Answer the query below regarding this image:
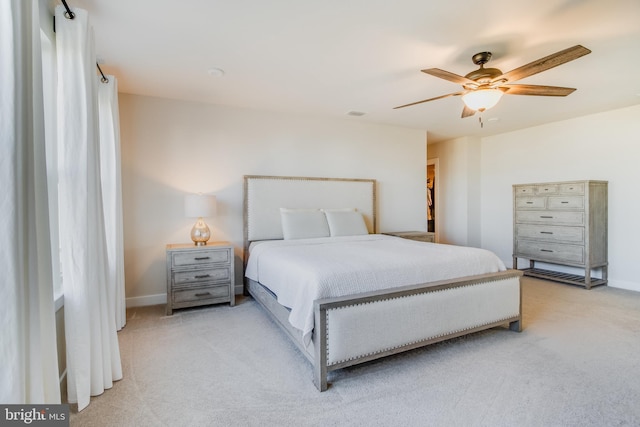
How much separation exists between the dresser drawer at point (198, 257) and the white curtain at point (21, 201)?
2.00 meters

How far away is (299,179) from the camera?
4.36 m

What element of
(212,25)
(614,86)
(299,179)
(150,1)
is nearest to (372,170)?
(299,179)

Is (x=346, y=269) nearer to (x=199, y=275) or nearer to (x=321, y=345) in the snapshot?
(x=321, y=345)

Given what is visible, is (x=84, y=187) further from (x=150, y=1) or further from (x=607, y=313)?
(x=607, y=313)

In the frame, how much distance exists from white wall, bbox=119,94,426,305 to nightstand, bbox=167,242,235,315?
0.53 meters

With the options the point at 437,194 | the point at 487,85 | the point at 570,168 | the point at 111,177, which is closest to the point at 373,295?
the point at 487,85

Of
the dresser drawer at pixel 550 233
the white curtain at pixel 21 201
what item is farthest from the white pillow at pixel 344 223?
the white curtain at pixel 21 201

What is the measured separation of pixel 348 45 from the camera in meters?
2.49

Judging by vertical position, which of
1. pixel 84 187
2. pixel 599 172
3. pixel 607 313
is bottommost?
pixel 607 313

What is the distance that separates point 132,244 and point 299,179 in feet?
7.24

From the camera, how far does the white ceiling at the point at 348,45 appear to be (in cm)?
203

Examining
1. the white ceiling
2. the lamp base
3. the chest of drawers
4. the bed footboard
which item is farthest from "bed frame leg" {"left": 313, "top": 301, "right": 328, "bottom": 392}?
the chest of drawers

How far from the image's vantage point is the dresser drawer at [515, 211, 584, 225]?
4.21 metres

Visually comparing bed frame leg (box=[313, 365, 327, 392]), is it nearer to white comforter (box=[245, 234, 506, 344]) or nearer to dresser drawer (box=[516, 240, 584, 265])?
white comforter (box=[245, 234, 506, 344])
